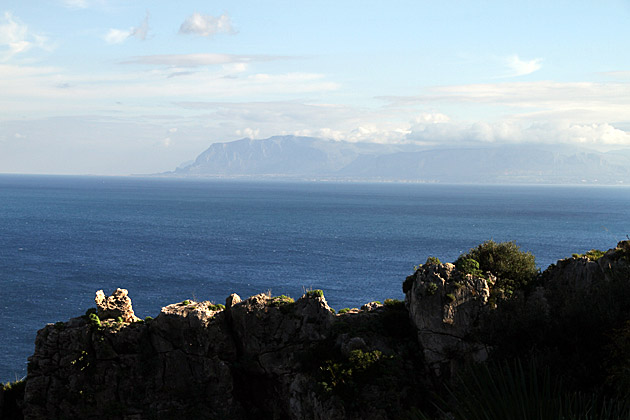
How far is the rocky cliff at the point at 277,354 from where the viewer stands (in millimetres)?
31188

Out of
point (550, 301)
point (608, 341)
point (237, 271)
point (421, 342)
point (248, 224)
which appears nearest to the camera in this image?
point (608, 341)

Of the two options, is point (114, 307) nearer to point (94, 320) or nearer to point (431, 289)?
point (94, 320)

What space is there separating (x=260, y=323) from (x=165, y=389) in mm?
6545

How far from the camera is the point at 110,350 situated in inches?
1345

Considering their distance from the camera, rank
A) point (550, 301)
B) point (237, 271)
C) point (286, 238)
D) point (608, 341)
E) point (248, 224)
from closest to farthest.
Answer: point (608, 341) → point (550, 301) → point (237, 271) → point (286, 238) → point (248, 224)

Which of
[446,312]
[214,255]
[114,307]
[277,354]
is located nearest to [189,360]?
[277,354]

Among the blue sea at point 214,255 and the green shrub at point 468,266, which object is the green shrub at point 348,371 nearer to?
the green shrub at point 468,266

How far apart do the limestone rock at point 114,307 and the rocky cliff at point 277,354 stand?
0.07 meters

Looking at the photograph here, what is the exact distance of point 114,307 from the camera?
119ft

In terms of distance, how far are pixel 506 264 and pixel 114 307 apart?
23.8m

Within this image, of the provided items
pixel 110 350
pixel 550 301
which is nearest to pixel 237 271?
pixel 110 350

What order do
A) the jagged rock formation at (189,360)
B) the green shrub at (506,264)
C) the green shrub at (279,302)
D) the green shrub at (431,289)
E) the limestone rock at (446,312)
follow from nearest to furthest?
the limestone rock at (446,312)
the green shrub at (431,289)
the jagged rock formation at (189,360)
the green shrub at (506,264)
the green shrub at (279,302)

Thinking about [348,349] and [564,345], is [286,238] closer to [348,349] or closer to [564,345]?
[348,349]

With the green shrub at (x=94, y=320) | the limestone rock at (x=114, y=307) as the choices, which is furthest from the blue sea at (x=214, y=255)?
the green shrub at (x=94, y=320)
